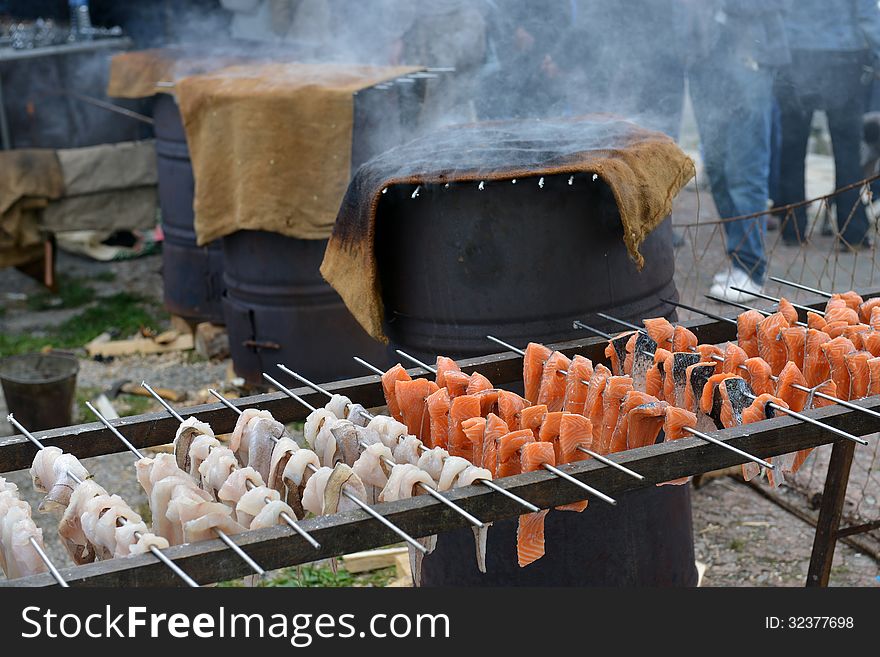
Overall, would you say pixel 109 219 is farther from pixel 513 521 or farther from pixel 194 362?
pixel 513 521

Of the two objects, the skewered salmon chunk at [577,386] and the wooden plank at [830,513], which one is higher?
the skewered salmon chunk at [577,386]

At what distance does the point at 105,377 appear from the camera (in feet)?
24.0

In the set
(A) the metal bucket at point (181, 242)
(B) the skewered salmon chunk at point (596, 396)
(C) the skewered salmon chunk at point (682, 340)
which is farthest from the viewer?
(A) the metal bucket at point (181, 242)

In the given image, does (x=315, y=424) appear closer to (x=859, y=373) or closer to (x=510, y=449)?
(x=510, y=449)

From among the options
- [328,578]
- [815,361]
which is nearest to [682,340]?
[815,361]

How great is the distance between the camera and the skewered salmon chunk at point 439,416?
110 inches

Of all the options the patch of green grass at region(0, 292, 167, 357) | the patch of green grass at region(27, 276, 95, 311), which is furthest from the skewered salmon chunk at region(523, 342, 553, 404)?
the patch of green grass at region(27, 276, 95, 311)

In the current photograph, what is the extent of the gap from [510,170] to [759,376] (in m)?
1.09

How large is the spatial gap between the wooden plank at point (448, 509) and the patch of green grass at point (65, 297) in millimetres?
7294

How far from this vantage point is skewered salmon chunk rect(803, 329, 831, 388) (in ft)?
9.90

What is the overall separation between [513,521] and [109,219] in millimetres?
6151

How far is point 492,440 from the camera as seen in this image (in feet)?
8.53

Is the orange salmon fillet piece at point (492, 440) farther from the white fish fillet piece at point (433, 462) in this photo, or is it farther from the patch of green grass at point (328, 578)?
the patch of green grass at point (328, 578)

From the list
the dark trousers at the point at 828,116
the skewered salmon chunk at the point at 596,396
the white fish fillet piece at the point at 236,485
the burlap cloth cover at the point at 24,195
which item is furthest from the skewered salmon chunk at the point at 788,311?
the burlap cloth cover at the point at 24,195
